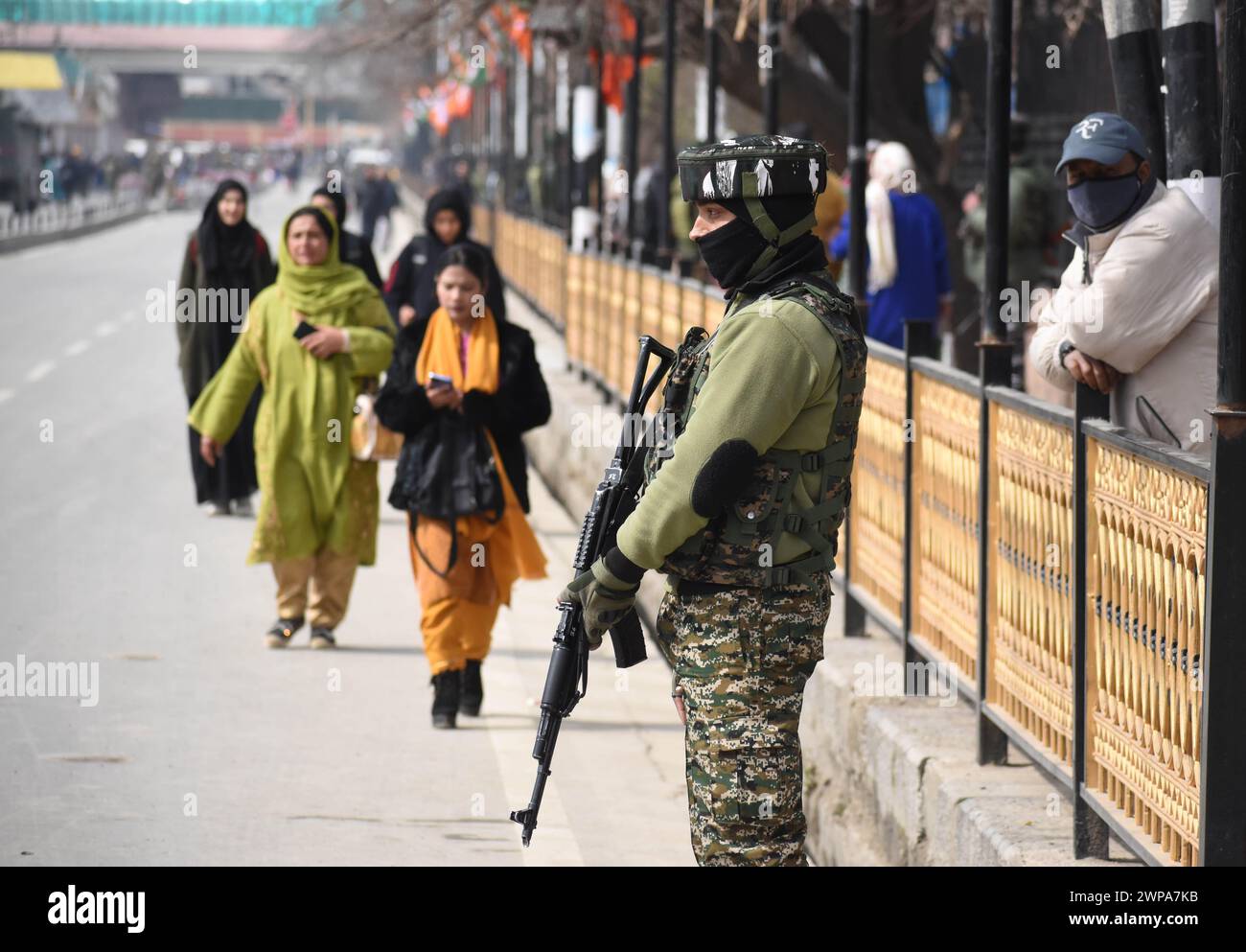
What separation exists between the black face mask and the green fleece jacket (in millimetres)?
73

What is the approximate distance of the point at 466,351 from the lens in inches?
317

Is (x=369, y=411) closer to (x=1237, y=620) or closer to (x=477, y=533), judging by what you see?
(x=477, y=533)

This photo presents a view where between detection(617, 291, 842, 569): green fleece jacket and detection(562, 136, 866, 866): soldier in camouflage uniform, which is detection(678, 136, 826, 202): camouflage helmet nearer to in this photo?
detection(562, 136, 866, 866): soldier in camouflage uniform

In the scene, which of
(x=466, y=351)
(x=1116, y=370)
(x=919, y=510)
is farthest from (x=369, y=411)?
(x=1116, y=370)

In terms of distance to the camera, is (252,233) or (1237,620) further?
(252,233)

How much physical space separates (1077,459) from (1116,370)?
23.6 inches

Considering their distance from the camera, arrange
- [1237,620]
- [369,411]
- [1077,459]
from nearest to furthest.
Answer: [1237,620] → [1077,459] → [369,411]

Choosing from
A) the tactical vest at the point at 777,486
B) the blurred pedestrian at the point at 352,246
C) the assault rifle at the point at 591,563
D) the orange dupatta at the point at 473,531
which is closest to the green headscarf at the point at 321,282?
the orange dupatta at the point at 473,531

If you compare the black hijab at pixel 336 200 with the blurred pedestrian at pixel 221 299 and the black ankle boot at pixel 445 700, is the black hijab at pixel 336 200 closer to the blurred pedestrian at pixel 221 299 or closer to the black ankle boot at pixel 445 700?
the blurred pedestrian at pixel 221 299

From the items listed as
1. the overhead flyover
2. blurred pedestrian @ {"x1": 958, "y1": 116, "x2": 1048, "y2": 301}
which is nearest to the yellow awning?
the overhead flyover

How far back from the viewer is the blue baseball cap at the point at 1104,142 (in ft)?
18.0

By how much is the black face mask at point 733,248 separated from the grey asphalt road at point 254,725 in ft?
8.70

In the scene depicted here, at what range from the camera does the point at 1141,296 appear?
17.5 ft

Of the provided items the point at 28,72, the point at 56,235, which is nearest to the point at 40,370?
the point at 56,235
